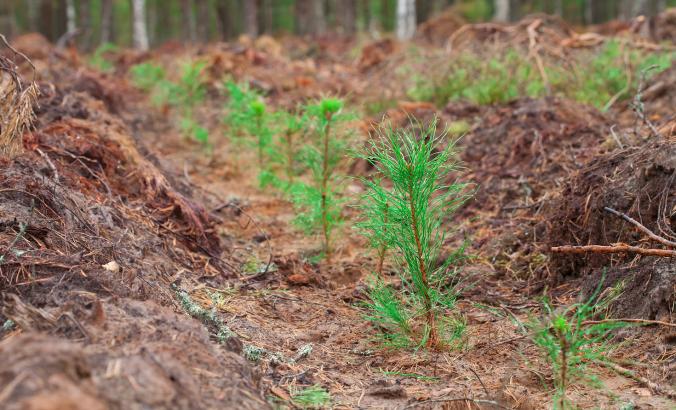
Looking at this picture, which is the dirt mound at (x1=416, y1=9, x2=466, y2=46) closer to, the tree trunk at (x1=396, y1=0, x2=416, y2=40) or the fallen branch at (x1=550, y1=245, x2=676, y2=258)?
the tree trunk at (x1=396, y1=0, x2=416, y2=40)

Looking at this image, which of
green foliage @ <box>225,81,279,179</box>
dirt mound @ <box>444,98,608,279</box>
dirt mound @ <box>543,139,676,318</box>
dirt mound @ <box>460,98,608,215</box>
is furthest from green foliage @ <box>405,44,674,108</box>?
dirt mound @ <box>543,139,676,318</box>

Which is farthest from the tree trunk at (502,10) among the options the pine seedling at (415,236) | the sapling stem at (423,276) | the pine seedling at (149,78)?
the sapling stem at (423,276)

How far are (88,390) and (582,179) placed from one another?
9.70ft

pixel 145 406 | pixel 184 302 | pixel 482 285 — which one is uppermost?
pixel 145 406

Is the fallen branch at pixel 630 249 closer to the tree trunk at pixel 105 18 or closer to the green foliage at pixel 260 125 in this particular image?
the green foliage at pixel 260 125

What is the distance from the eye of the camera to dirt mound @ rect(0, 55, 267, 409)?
65.1 inches

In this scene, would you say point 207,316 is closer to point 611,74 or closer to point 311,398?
point 311,398

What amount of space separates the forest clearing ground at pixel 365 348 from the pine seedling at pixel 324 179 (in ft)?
0.62

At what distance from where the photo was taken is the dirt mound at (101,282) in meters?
1.65

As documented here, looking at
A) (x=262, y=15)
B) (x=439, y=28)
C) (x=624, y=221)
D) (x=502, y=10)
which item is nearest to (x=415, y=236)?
(x=624, y=221)

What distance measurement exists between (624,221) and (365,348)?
1.42m

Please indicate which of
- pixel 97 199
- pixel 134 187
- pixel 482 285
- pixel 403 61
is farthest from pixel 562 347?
pixel 403 61

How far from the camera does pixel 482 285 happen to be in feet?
12.0

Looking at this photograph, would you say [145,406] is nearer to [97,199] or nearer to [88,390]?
[88,390]
